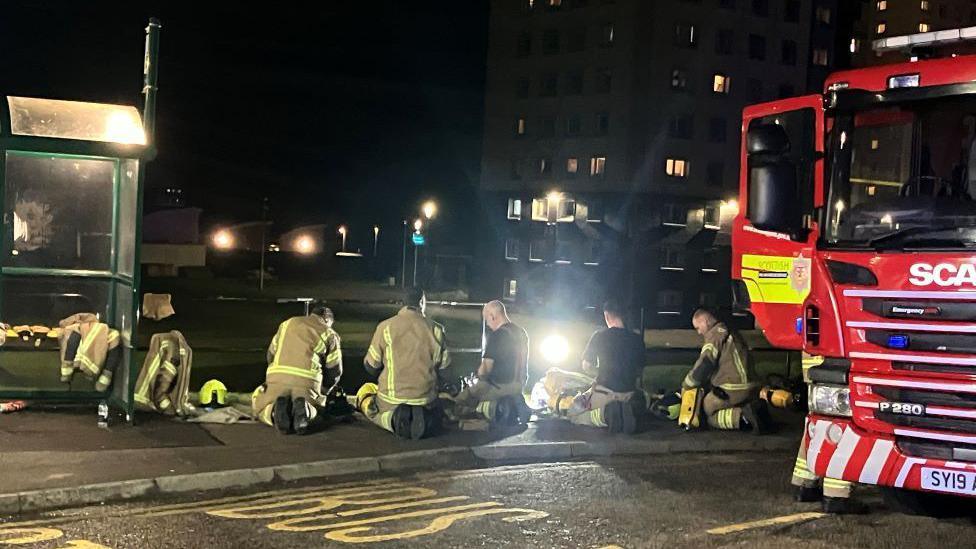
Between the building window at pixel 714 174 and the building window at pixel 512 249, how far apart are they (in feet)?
39.6

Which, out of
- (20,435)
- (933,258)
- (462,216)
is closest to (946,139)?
(933,258)

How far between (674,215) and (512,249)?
1044 centimetres

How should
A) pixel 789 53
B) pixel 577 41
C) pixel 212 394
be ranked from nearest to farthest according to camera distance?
1. pixel 212 394
2. pixel 577 41
3. pixel 789 53

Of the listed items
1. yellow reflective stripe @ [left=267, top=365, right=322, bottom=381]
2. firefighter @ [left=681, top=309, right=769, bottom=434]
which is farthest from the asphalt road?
firefighter @ [left=681, top=309, right=769, bottom=434]

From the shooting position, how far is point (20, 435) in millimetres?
10094

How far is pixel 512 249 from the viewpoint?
66.2 meters

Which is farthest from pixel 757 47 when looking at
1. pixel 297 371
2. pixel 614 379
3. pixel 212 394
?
pixel 297 371

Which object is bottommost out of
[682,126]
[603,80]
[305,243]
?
[305,243]

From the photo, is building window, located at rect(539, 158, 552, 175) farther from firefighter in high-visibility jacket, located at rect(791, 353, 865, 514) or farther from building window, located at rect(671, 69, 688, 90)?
firefighter in high-visibility jacket, located at rect(791, 353, 865, 514)

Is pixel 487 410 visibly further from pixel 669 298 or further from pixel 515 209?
pixel 515 209

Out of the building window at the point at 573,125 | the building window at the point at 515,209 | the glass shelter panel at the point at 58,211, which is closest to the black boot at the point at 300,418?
the glass shelter panel at the point at 58,211

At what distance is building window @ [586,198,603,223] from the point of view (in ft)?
204

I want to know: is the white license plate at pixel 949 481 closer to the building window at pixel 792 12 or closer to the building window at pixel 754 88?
the building window at pixel 754 88

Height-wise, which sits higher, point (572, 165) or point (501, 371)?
point (572, 165)
